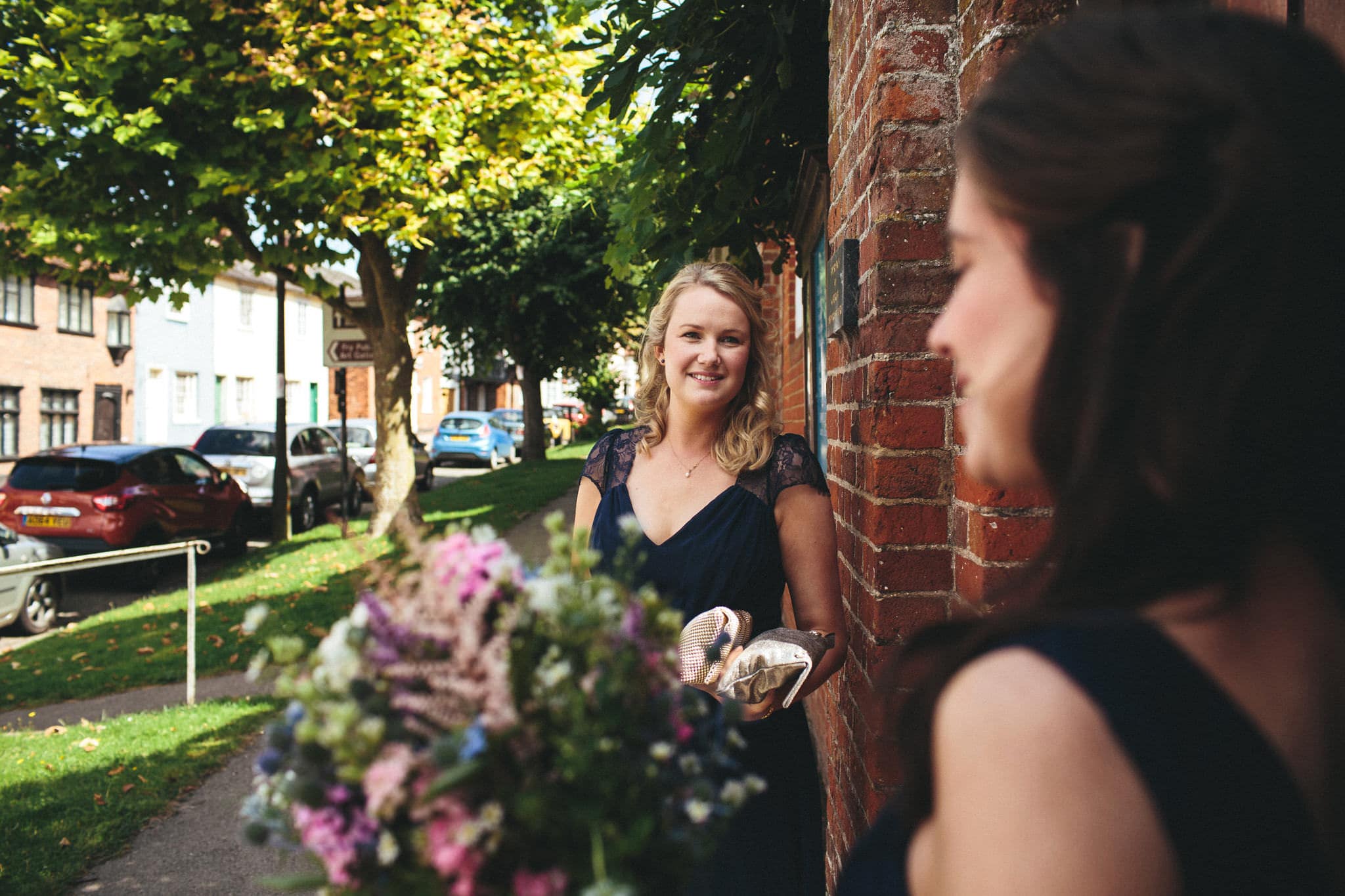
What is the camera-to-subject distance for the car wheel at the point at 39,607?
980 centimetres

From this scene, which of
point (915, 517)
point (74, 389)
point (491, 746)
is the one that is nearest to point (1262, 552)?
point (491, 746)

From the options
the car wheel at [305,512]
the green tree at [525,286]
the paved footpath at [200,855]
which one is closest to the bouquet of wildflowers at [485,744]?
the paved footpath at [200,855]

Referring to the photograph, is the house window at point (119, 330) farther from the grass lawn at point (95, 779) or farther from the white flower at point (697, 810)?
the white flower at point (697, 810)

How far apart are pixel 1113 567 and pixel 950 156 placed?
1.62 meters

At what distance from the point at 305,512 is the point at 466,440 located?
43.0ft

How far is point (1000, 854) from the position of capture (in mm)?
756

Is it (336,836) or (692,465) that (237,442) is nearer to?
(692,465)

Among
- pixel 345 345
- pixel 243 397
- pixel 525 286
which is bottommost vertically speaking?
pixel 345 345

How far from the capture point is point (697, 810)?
915mm

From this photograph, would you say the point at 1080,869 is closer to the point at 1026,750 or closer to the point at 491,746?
the point at 1026,750

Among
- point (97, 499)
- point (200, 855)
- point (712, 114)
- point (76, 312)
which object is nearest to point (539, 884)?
point (712, 114)

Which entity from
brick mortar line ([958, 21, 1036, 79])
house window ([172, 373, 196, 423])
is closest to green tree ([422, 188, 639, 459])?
house window ([172, 373, 196, 423])

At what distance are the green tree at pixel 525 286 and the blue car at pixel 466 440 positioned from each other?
3.38m

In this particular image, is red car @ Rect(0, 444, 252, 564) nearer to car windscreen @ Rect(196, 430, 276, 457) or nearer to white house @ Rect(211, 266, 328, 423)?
car windscreen @ Rect(196, 430, 276, 457)
